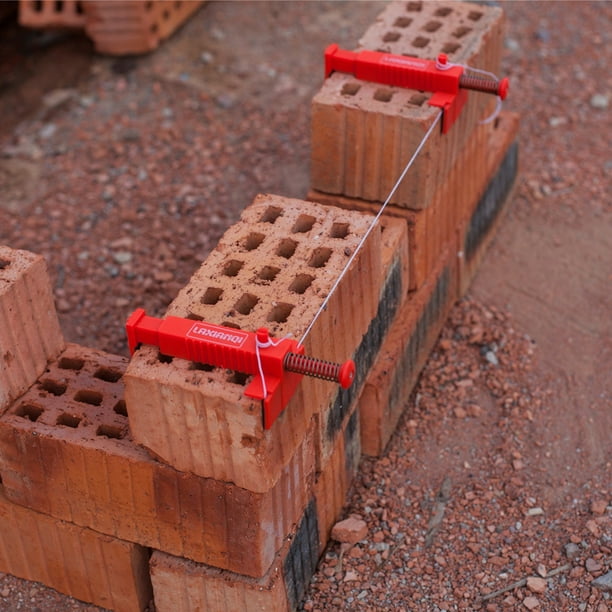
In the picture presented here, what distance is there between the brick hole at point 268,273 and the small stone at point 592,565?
213 centimetres

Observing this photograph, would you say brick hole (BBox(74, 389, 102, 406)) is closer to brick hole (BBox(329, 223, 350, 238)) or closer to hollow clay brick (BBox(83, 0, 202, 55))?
brick hole (BBox(329, 223, 350, 238))

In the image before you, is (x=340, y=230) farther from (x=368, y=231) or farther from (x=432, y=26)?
(x=432, y=26)

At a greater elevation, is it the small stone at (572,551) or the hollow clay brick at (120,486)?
the hollow clay brick at (120,486)

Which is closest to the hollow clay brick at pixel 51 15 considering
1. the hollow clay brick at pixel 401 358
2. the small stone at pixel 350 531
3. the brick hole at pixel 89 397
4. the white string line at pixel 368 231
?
the hollow clay brick at pixel 401 358

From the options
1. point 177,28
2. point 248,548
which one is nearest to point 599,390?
point 248,548

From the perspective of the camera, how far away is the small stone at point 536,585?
16.6 feet

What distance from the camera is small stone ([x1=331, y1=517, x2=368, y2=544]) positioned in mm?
5308

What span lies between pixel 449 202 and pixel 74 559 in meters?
2.82

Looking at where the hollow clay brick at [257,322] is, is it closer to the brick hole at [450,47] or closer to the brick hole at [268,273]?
the brick hole at [268,273]

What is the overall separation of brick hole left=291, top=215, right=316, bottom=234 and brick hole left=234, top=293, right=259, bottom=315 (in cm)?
51

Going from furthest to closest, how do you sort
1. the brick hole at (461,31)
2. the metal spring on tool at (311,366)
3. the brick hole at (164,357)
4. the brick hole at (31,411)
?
the brick hole at (461,31), the brick hole at (31,411), the brick hole at (164,357), the metal spring on tool at (311,366)

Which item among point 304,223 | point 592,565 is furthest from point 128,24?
point 592,565

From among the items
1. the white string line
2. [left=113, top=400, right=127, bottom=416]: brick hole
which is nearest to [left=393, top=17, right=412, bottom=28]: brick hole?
the white string line

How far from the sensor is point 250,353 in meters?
4.01
